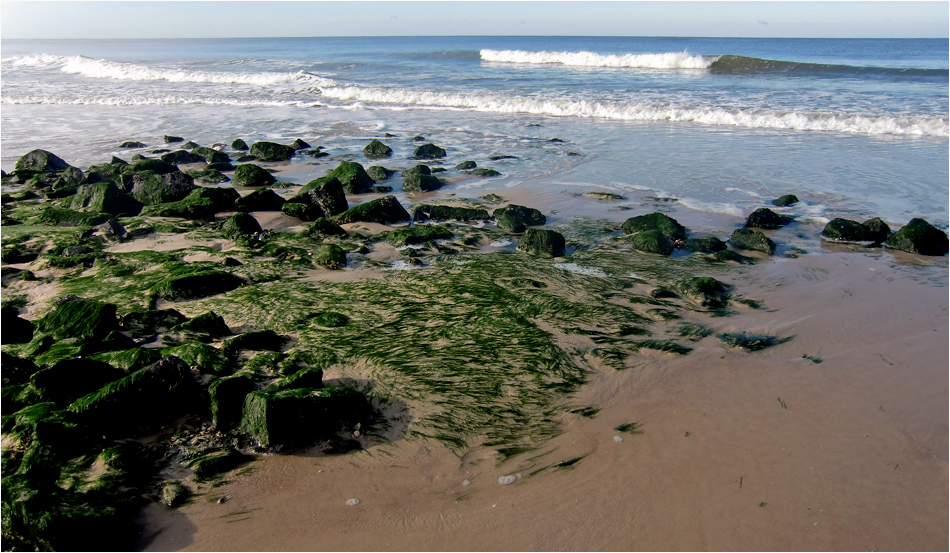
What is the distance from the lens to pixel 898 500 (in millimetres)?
3051

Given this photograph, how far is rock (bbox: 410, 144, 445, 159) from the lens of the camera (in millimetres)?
11656

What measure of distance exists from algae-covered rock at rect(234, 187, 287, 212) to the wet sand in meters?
5.46

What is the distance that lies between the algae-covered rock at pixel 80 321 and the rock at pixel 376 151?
765cm

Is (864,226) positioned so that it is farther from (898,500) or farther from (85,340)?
(85,340)

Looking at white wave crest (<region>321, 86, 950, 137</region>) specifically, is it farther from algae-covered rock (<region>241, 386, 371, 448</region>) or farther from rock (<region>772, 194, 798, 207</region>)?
algae-covered rock (<region>241, 386, 371, 448</region>)

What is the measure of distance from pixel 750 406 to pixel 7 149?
14.6 m

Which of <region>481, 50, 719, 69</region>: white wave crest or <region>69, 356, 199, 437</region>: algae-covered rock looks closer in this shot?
<region>69, 356, 199, 437</region>: algae-covered rock

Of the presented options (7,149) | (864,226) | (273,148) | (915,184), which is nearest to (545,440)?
(864,226)

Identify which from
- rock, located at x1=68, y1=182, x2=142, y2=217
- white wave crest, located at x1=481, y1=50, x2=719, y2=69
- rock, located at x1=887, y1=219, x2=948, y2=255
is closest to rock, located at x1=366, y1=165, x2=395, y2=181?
rock, located at x1=68, y1=182, x2=142, y2=217

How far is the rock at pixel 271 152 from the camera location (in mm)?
11547

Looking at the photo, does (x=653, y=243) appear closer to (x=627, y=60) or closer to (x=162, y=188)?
(x=162, y=188)

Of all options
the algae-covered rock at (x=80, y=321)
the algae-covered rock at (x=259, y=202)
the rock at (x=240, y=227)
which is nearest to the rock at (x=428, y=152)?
the algae-covered rock at (x=259, y=202)

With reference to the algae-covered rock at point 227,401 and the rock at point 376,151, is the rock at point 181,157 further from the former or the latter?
the algae-covered rock at point 227,401

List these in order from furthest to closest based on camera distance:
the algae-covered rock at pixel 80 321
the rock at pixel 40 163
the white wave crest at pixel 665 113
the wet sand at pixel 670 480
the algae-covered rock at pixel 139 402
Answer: the white wave crest at pixel 665 113, the rock at pixel 40 163, the algae-covered rock at pixel 80 321, the algae-covered rock at pixel 139 402, the wet sand at pixel 670 480
